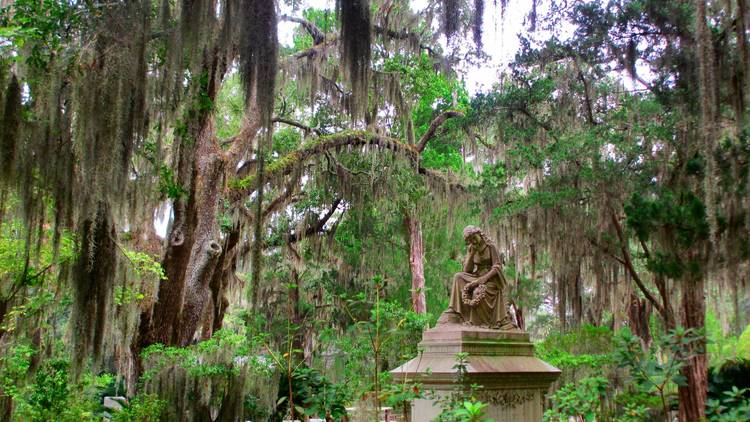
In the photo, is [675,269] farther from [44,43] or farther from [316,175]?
[316,175]

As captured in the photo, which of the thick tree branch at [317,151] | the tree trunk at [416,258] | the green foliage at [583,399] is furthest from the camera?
the tree trunk at [416,258]

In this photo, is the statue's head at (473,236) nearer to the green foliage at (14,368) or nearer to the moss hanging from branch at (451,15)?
the moss hanging from branch at (451,15)

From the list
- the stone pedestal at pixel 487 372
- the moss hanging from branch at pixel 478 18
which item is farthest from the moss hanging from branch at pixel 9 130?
the moss hanging from branch at pixel 478 18

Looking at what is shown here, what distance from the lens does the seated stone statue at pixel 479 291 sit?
7297 millimetres

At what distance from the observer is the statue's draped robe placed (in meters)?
7.30

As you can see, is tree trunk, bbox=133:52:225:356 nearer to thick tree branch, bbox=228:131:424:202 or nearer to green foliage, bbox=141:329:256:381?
thick tree branch, bbox=228:131:424:202

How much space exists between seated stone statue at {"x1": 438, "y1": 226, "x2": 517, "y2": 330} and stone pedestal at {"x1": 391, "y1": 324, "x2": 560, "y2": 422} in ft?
0.62

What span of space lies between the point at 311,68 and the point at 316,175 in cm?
246

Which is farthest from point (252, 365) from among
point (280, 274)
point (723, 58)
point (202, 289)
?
point (280, 274)

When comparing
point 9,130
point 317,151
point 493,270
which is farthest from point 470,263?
point 317,151

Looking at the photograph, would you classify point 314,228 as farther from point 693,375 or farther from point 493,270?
point 493,270

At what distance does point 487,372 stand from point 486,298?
45.3 inches

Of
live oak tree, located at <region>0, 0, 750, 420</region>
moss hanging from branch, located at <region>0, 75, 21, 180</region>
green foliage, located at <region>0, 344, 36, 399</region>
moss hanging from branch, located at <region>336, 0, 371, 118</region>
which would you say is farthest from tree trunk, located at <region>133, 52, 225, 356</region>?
moss hanging from branch, located at <region>0, 75, 21, 180</region>

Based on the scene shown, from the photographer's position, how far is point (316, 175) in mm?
14781
